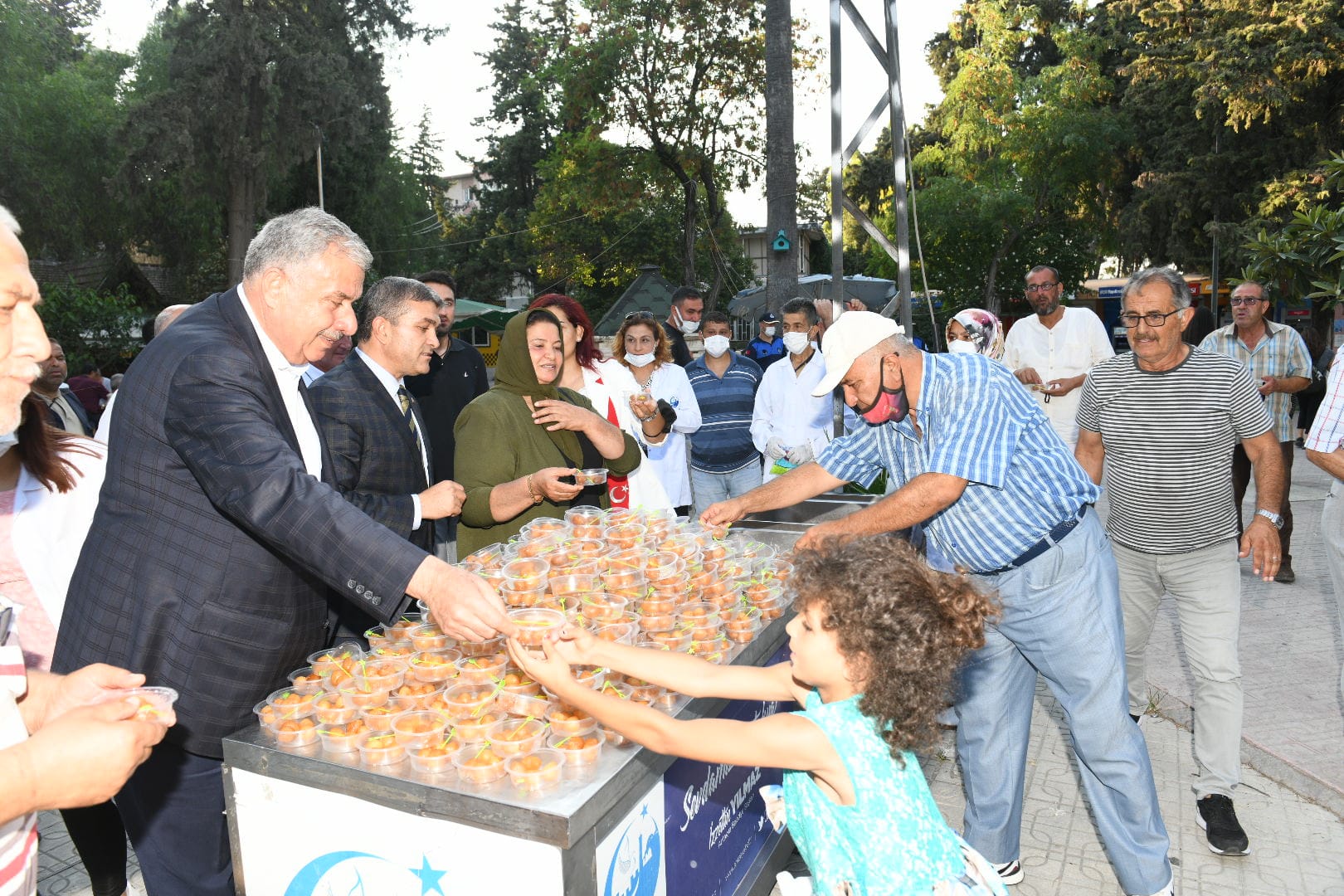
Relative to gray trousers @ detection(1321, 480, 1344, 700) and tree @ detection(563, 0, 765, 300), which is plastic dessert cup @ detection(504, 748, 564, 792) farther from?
tree @ detection(563, 0, 765, 300)

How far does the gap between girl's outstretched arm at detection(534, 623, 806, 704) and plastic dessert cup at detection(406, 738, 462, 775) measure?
35 centimetres

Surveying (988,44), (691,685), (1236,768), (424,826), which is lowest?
(1236,768)

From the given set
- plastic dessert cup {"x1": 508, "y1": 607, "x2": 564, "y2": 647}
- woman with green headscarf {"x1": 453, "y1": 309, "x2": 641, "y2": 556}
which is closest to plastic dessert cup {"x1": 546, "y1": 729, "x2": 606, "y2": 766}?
plastic dessert cup {"x1": 508, "y1": 607, "x2": 564, "y2": 647}

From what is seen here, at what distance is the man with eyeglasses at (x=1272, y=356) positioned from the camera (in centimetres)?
656

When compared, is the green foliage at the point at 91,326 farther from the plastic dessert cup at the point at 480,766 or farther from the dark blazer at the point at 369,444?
the plastic dessert cup at the point at 480,766

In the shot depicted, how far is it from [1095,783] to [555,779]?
2.14 metres

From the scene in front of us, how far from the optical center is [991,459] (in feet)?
9.43

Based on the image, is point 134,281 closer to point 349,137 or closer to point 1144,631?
point 349,137

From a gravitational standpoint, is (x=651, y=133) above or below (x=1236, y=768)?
above

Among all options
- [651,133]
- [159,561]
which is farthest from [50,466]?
[651,133]

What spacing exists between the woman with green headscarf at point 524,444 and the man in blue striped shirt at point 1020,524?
4.16ft

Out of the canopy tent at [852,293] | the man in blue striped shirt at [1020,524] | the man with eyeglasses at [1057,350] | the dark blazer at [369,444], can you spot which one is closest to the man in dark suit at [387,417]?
the dark blazer at [369,444]

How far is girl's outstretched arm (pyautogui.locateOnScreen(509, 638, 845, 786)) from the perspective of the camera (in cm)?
191

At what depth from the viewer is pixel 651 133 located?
70.6 ft
